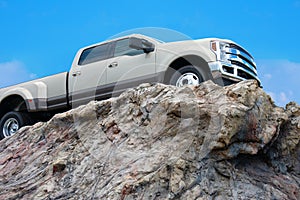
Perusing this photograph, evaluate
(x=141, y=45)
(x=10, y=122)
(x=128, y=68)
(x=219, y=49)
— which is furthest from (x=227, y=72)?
(x=10, y=122)

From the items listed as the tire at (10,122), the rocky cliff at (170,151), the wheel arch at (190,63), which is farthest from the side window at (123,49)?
the tire at (10,122)

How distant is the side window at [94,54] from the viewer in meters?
10.9

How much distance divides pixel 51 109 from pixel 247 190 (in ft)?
19.3

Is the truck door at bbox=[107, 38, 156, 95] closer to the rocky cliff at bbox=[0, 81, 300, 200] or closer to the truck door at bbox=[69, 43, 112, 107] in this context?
the truck door at bbox=[69, 43, 112, 107]

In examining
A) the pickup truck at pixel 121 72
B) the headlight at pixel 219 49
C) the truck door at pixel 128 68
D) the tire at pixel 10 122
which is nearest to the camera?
the pickup truck at pixel 121 72

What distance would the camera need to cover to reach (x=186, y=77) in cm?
880

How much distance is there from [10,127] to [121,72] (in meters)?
3.37

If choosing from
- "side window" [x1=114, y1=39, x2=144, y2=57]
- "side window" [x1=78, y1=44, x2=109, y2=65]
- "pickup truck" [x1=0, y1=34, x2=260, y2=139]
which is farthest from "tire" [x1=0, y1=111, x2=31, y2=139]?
"side window" [x1=114, y1=39, x2=144, y2=57]

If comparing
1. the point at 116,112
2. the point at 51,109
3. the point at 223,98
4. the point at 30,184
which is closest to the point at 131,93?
the point at 116,112

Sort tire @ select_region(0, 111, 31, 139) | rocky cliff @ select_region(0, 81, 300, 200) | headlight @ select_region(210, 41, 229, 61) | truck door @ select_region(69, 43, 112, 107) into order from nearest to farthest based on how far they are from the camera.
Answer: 1. rocky cliff @ select_region(0, 81, 300, 200)
2. headlight @ select_region(210, 41, 229, 61)
3. truck door @ select_region(69, 43, 112, 107)
4. tire @ select_region(0, 111, 31, 139)

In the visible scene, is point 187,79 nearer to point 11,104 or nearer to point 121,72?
point 121,72

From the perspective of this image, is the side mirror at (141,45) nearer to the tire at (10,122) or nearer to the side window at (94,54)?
A: the side window at (94,54)

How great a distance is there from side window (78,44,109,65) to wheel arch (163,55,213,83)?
208 centimetres

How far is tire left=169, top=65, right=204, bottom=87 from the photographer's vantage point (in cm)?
872
